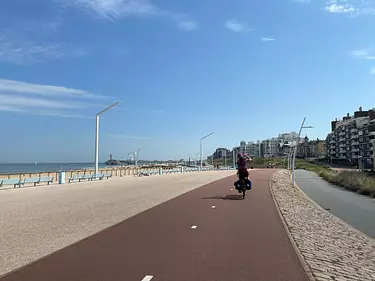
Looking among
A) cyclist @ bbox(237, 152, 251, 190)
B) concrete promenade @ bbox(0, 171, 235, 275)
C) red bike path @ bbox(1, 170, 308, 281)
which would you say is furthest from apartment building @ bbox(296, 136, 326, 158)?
red bike path @ bbox(1, 170, 308, 281)

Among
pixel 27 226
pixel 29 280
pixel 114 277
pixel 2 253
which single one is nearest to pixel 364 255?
pixel 114 277

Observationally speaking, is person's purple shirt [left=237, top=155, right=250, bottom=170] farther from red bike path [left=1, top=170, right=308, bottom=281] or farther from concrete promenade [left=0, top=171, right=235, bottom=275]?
red bike path [left=1, top=170, right=308, bottom=281]

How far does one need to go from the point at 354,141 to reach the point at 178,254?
392 feet

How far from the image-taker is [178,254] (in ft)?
19.6

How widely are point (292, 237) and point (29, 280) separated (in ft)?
16.9

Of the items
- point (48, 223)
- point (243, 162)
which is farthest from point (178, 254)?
point (243, 162)

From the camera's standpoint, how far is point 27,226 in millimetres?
8836

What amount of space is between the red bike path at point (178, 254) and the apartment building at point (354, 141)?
86611mm

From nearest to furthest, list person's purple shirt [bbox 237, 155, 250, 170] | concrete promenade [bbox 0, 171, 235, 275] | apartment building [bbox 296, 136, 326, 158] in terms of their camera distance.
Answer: concrete promenade [bbox 0, 171, 235, 275] → person's purple shirt [bbox 237, 155, 250, 170] → apartment building [bbox 296, 136, 326, 158]

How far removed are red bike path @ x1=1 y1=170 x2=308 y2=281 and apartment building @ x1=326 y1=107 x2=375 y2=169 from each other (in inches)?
3410

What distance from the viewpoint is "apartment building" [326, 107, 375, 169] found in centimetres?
10025

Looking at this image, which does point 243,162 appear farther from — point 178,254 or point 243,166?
point 178,254

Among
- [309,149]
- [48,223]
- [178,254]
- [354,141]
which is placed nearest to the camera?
[178,254]

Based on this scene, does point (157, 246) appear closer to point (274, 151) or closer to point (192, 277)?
point (192, 277)
